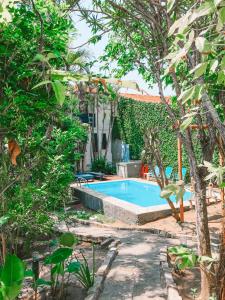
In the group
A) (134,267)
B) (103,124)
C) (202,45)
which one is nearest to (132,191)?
(103,124)

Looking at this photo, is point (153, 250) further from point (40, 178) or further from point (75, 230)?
point (40, 178)

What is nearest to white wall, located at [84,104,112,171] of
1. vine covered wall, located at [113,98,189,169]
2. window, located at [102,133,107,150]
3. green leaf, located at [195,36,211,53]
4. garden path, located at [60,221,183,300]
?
window, located at [102,133,107,150]

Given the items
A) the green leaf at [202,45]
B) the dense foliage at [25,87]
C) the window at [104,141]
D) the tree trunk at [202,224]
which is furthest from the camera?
the window at [104,141]

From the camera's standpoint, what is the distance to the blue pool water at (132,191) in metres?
18.7

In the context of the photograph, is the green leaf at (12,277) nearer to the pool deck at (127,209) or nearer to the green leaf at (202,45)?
the green leaf at (202,45)

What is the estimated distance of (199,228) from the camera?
5.26m

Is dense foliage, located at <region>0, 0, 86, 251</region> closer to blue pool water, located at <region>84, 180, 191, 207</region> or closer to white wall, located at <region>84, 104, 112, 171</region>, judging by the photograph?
blue pool water, located at <region>84, 180, 191, 207</region>

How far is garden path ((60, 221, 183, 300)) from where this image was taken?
5.63 meters

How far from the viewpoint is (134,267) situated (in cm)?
690

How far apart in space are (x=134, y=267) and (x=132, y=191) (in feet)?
46.1

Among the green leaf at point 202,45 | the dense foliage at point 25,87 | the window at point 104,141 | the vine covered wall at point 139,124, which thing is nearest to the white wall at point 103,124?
the window at point 104,141

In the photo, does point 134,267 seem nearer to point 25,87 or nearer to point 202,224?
point 202,224

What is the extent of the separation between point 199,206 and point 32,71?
11.3 feet

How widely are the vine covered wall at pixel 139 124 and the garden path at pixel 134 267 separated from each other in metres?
12.3
